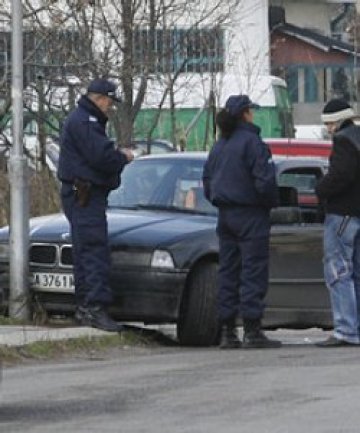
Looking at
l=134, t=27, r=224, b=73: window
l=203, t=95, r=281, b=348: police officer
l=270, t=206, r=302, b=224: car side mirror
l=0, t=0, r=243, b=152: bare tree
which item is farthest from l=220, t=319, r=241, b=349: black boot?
l=134, t=27, r=224, b=73: window

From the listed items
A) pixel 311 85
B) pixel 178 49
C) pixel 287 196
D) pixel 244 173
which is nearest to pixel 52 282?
pixel 244 173

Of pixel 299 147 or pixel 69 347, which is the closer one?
pixel 69 347

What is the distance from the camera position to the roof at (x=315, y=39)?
56969mm

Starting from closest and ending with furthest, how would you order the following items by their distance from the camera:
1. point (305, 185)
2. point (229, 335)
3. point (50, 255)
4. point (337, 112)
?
1. point (229, 335)
2. point (337, 112)
3. point (50, 255)
4. point (305, 185)

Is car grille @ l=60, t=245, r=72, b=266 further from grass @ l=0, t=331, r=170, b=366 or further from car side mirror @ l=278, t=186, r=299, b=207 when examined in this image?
car side mirror @ l=278, t=186, r=299, b=207

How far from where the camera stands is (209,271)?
534 inches

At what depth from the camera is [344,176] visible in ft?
43.2

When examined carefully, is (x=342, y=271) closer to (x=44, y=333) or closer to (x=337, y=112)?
(x=337, y=112)

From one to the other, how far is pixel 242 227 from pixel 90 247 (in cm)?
108

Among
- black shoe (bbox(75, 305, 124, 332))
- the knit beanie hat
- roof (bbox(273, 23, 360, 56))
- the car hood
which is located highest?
roof (bbox(273, 23, 360, 56))

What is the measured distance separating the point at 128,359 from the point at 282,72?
39400 mm

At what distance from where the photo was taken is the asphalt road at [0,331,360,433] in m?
9.20

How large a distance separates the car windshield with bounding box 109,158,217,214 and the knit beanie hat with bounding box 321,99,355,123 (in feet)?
4.16

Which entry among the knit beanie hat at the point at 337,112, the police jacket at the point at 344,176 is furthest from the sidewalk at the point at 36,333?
the knit beanie hat at the point at 337,112
